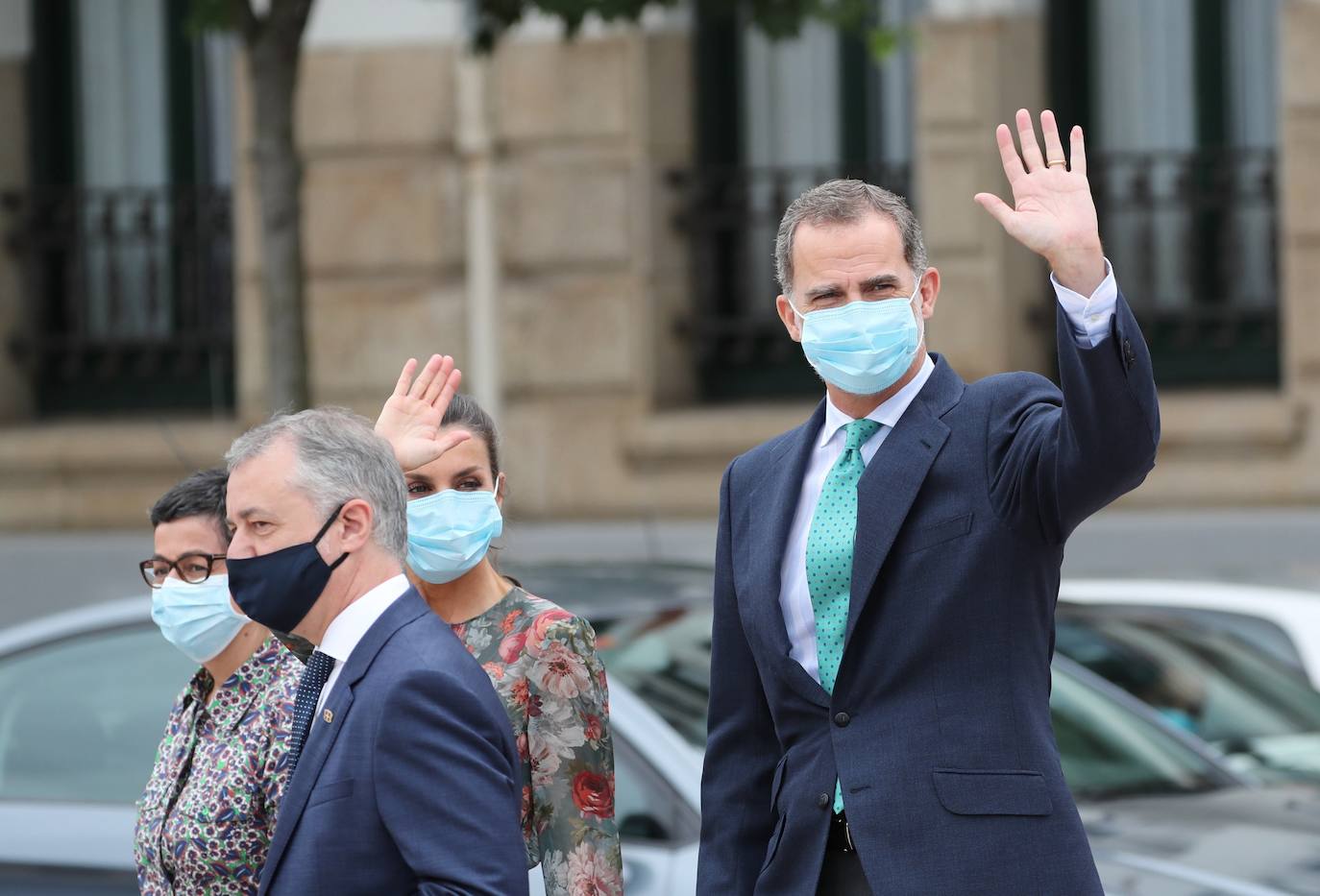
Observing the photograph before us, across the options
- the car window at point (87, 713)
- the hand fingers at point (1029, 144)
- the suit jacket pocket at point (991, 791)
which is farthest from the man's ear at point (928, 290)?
the car window at point (87, 713)

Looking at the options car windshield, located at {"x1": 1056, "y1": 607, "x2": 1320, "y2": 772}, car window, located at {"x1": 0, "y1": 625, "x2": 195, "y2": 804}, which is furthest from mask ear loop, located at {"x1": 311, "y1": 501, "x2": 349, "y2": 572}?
car windshield, located at {"x1": 1056, "y1": 607, "x2": 1320, "y2": 772}

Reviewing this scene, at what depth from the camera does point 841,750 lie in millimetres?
2986

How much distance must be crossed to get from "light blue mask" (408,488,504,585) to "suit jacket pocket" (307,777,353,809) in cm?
71

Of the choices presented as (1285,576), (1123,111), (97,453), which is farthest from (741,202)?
(1285,576)

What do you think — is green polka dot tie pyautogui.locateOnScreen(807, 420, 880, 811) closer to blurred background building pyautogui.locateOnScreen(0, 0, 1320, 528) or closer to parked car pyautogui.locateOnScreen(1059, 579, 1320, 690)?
parked car pyautogui.locateOnScreen(1059, 579, 1320, 690)

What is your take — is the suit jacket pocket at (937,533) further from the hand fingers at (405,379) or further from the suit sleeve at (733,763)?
the hand fingers at (405,379)

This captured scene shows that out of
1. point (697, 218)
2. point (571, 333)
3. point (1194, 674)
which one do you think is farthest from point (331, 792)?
point (697, 218)

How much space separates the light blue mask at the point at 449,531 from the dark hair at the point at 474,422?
0.46 feet

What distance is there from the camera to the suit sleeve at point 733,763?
10.6ft

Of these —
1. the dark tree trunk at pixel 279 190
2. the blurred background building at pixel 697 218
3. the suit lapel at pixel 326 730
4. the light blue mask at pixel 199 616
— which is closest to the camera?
the suit lapel at pixel 326 730

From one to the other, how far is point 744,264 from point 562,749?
854 cm

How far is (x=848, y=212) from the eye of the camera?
3062mm

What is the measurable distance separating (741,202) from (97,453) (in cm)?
412

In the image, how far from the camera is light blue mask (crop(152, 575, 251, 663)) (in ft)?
11.6
